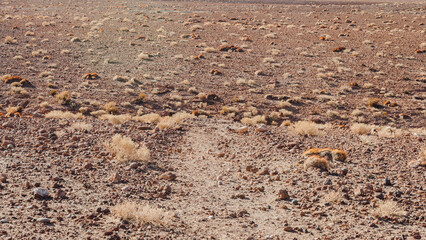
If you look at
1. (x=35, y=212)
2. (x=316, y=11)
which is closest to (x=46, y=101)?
(x=35, y=212)

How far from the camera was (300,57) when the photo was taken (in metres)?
27.6

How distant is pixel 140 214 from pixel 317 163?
186 inches

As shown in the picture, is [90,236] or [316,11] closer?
[90,236]

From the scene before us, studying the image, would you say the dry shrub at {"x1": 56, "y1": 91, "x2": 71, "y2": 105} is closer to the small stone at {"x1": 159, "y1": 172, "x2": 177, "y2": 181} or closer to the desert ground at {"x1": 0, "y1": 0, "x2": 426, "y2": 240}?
the desert ground at {"x1": 0, "y1": 0, "x2": 426, "y2": 240}

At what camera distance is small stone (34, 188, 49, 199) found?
7281mm

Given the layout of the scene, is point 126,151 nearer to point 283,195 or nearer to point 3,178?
point 3,178

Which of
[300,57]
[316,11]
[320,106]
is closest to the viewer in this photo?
[320,106]

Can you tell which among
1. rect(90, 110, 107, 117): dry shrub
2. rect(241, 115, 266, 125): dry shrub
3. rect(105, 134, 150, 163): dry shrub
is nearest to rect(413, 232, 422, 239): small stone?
rect(105, 134, 150, 163): dry shrub

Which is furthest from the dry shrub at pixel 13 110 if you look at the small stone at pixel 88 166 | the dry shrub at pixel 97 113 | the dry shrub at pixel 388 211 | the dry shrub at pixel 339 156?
the dry shrub at pixel 388 211

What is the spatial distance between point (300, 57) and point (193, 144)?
1797 cm

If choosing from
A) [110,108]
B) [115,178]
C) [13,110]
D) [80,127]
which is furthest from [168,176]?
[13,110]

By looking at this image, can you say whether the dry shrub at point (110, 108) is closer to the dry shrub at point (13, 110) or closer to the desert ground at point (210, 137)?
the desert ground at point (210, 137)

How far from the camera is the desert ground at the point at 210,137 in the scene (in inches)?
277

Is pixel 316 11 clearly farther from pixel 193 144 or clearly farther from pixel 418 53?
pixel 193 144
